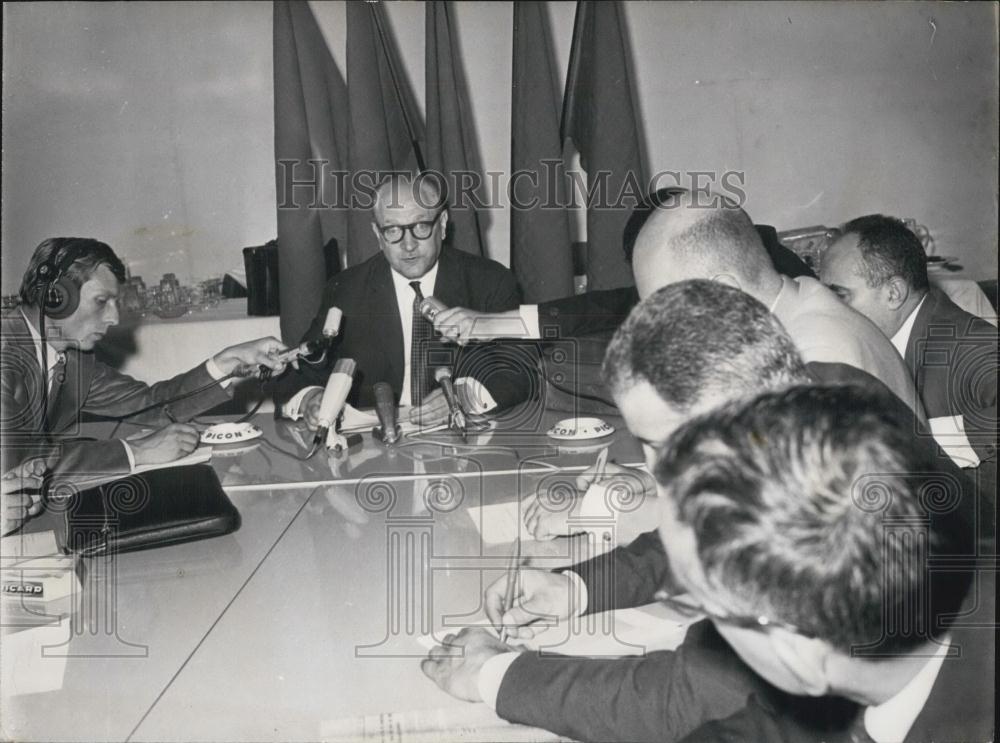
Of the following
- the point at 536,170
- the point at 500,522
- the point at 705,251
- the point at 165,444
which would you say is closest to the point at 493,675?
the point at 500,522

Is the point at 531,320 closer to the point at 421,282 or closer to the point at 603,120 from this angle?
the point at 421,282

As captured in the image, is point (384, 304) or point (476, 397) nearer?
point (476, 397)

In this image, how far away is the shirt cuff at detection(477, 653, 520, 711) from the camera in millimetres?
977

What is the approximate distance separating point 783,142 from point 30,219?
→ 2636mm

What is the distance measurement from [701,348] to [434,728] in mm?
533

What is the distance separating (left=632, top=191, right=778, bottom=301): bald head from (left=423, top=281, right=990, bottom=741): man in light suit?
40cm

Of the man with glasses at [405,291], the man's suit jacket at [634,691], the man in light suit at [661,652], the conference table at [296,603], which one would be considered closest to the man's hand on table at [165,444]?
the conference table at [296,603]

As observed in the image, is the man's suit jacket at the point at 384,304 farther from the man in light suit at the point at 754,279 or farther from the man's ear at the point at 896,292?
the man's ear at the point at 896,292

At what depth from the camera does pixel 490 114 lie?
300 cm

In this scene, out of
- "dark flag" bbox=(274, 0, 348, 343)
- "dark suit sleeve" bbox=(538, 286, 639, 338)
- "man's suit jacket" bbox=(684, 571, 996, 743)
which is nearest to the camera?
"man's suit jacket" bbox=(684, 571, 996, 743)

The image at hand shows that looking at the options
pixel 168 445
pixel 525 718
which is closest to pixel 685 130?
pixel 168 445

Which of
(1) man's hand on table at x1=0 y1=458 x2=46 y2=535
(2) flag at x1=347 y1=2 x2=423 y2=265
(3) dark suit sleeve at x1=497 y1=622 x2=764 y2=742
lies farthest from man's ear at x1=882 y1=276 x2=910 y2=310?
(1) man's hand on table at x1=0 y1=458 x2=46 y2=535

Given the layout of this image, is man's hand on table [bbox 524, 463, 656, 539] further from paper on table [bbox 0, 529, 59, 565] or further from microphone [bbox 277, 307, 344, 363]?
paper on table [bbox 0, 529, 59, 565]

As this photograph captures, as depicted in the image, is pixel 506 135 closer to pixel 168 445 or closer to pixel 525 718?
pixel 168 445
